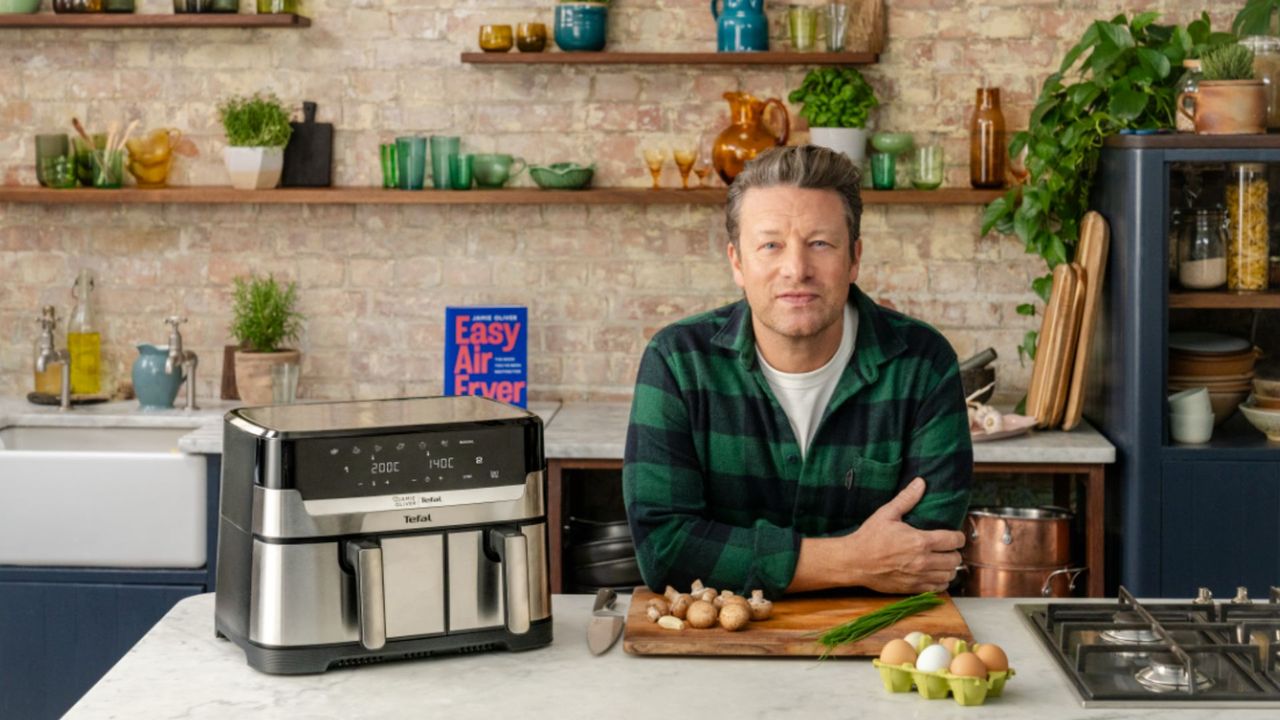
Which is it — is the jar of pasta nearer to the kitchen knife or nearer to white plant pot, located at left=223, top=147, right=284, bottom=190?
the kitchen knife

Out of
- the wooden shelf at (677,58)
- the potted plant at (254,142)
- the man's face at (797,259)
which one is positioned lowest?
the man's face at (797,259)

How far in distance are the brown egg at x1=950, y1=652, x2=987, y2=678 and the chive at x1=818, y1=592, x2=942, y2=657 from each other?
0.21 metres

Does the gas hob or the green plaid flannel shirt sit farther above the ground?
the green plaid flannel shirt

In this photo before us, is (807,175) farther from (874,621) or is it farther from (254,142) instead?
(254,142)

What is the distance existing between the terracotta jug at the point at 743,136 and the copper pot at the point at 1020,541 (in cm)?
114

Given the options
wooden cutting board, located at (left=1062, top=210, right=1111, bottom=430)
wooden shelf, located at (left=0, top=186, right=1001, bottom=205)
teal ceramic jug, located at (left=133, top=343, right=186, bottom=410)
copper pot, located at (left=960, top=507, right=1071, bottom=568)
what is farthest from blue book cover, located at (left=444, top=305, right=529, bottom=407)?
wooden cutting board, located at (left=1062, top=210, right=1111, bottom=430)

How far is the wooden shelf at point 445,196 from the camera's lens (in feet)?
13.6

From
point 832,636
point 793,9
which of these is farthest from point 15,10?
point 832,636

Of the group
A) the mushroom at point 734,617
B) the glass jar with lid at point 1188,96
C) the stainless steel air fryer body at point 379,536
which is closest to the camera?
the stainless steel air fryer body at point 379,536

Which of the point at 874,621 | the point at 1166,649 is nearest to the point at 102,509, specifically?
the point at 874,621

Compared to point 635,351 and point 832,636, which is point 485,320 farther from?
point 832,636

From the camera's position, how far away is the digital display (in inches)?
76.7

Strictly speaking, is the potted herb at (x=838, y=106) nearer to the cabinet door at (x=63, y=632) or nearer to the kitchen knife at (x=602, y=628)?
the cabinet door at (x=63, y=632)

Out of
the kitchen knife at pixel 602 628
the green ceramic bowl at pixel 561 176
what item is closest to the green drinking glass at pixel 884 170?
the green ceramic bowl at pixel 561 176
